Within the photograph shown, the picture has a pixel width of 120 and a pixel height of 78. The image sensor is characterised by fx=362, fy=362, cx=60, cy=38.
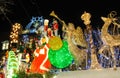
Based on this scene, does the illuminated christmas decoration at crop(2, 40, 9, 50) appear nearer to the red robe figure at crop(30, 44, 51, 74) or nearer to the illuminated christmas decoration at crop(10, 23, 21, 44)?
the illuminated christmas decoration at crop(10, 23, 21, 44)

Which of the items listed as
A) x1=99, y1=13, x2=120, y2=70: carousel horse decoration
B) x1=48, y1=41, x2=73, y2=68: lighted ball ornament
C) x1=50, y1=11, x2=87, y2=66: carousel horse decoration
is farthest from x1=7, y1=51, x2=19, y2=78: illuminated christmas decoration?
x1=99, y1=13, x2=120, y2=70: carousel horse decoration

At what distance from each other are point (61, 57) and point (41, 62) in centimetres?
62

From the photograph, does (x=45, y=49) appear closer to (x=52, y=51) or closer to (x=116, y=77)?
(x=52, y=51)

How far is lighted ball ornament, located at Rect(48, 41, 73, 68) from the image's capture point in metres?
7.93

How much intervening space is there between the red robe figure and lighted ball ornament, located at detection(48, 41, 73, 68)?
0.88 ft

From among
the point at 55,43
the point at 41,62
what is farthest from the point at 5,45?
the point at 55,43

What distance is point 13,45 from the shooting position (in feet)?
49.8

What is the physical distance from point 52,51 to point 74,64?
572 millimetres

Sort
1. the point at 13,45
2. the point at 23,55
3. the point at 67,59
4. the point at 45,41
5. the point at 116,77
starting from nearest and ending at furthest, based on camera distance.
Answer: the point at 116,77 → the point at 67,59 → the point at 45,41 → the point at 23,55 → the point at 13,45

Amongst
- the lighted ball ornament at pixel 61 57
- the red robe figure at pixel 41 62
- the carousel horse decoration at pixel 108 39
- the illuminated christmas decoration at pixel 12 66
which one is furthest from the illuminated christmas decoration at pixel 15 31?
the carousel horse decoration at pixel 108 39

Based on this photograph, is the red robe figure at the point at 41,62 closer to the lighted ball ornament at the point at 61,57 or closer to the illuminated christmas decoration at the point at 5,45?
the lighted ball ornament at the point at 61,57

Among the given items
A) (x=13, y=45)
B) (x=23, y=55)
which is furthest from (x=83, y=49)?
(x=13, y=45)

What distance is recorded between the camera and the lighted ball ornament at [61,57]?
26.0ft

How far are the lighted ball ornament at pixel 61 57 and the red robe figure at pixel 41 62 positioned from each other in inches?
10.5
